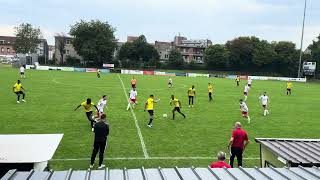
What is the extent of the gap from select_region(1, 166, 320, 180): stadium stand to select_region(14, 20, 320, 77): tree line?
338ft

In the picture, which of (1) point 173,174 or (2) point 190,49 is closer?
(1) point 173,174

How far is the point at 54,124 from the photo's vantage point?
72.7 ft

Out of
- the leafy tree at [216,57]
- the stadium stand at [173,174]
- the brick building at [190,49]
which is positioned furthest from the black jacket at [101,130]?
the brick building at [190,49]

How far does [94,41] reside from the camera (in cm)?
10969

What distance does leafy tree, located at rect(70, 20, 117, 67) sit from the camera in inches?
4279

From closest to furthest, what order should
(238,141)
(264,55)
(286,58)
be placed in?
(238,141) → (286,58) → (264,55)

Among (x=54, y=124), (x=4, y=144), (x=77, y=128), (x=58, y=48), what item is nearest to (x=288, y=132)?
(x=77, y=128)

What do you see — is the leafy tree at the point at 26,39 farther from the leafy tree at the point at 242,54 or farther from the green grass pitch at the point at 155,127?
the green grass pitch at the point at 155,127

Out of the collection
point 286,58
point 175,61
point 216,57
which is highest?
point 286,58

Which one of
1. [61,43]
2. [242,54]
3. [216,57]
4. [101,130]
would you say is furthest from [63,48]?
[101,130]

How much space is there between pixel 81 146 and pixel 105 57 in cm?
9549

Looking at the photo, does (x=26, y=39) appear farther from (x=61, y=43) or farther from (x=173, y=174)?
(x=173, y=174)

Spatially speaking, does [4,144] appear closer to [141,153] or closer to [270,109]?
[141,153]

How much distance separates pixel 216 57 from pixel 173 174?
10575 centimetres
